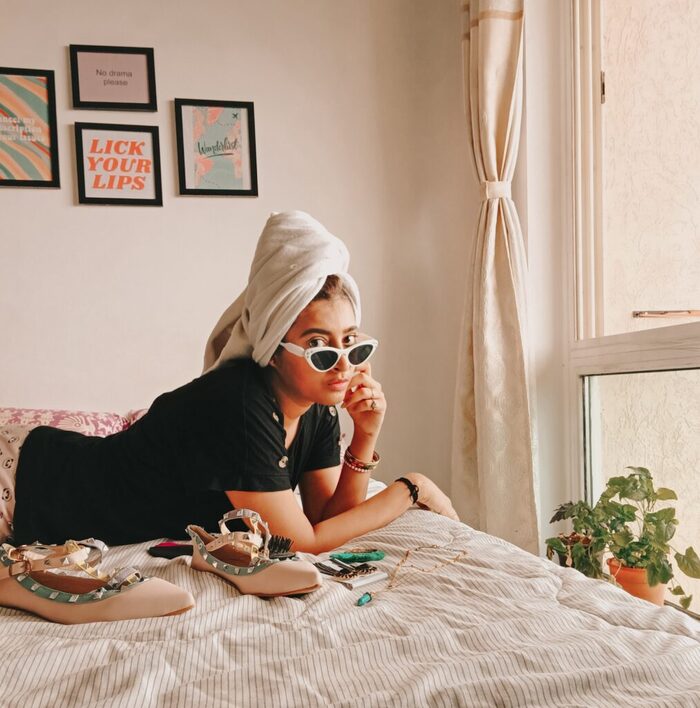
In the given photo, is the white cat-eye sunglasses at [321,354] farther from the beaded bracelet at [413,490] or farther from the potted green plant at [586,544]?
the potted green plant at [586,544]

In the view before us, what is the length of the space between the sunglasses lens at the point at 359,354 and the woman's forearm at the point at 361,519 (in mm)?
311

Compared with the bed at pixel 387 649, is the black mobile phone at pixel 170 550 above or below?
below

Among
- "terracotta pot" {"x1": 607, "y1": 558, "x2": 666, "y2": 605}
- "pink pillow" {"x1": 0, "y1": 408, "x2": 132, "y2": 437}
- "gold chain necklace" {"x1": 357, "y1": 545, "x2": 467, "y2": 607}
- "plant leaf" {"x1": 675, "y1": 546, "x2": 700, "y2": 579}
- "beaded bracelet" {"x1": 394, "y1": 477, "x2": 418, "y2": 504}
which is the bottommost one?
"terracotta pot" {"x1": 607, "y1": 558, "x2": 666, "y2": 605}

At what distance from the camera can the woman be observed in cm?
135

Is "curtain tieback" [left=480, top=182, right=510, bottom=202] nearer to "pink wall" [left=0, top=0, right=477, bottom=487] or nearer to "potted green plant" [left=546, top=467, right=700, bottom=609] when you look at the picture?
"pink wall" [left=0, top=0, right=477, bottom=487]

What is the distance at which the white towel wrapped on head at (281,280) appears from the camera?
1.39 metres

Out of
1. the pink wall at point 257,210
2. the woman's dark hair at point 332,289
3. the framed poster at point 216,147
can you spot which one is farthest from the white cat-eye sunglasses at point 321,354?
the framed poster at point 216,147

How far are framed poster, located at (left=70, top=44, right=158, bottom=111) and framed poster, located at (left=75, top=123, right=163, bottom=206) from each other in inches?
3.5

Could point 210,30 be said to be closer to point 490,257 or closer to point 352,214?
point 352,214

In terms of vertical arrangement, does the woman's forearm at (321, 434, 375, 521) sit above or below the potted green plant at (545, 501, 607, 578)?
above

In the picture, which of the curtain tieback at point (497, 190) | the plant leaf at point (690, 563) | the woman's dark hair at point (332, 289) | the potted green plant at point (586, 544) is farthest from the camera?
the curtain tieback at point (497, 190)

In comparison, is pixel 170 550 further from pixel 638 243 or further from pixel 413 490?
pixel 638 243

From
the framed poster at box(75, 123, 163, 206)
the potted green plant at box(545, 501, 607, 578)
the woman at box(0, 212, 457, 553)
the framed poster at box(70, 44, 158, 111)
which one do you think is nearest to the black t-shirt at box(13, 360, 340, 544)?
the woman at box(0, 212, 457, 553)

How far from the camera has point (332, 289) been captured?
1468 mm
